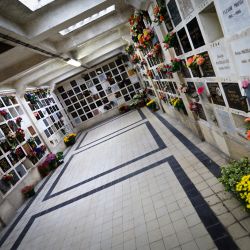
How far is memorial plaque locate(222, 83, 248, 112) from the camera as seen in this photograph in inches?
123

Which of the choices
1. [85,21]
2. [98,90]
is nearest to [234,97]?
[85,21]

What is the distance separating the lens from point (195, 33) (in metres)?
3.90

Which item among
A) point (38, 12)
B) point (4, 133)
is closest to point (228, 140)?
point (38, 12)

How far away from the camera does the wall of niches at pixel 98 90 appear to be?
1580 centimetres

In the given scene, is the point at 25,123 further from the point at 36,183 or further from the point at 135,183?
the point at 135,183

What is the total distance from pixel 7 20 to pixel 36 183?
6317 mm

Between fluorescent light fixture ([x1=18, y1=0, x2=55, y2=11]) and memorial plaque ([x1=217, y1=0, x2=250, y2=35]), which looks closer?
memorial plaque ([x1=217, y1=0, x2=250, y2=35])

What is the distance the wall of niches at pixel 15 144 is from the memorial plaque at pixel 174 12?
622 centimetres

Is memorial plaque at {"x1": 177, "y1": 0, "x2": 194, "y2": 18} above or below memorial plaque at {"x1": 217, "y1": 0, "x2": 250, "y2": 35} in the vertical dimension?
above

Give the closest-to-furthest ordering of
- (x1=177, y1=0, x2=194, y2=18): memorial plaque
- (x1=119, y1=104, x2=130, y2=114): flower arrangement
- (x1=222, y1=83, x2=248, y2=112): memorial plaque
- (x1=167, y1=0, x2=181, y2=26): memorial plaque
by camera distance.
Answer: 1. (x1=222, y1=83, x2=248, y2=112): memorial plaque
2. (x1=177, y1=0, x2=194, y2=18): memorial plaque
3. (x1=167, y1=0, x2=181, y2=26): memorial plaque
4. (x1=119, y1=104, x2=130, y2=114): flower arrangement

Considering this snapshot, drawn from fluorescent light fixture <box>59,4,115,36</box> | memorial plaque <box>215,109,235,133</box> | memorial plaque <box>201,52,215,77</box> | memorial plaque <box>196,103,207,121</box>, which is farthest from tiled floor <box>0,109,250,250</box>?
fluorescent light fixture <box>59,4,115,36</box>

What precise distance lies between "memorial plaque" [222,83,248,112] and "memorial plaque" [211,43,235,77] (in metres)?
0.17

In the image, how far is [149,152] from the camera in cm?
671

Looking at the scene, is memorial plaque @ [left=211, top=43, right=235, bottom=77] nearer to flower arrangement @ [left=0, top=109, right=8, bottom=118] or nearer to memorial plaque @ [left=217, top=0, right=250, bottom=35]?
memorial plaque @ [left=217, top=0, right=250, bottom=35]
